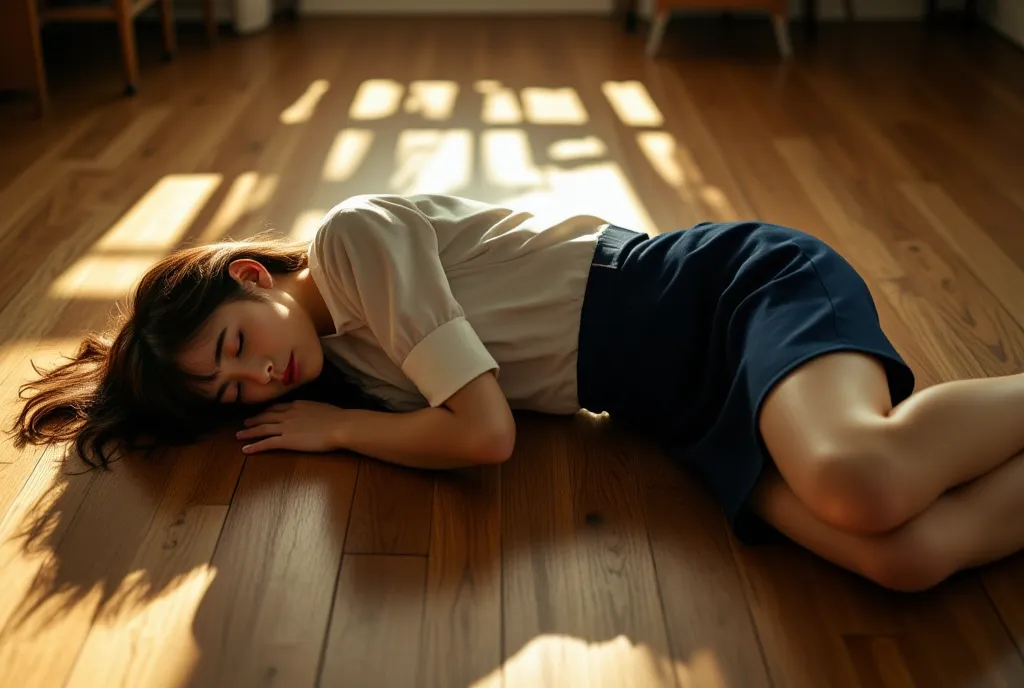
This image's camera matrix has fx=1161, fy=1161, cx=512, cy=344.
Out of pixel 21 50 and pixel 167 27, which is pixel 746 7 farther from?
pixel 21 50

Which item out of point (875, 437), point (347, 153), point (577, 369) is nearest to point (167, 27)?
point (347, 153)

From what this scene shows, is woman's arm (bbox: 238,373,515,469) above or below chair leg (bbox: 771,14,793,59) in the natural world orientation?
above

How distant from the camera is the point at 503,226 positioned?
177 centimetres

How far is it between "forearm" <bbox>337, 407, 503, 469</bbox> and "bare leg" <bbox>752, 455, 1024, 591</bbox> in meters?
0.41

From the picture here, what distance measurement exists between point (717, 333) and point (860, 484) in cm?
32

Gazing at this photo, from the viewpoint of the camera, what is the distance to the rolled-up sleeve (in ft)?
5.09

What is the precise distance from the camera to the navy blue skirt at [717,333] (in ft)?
4.94

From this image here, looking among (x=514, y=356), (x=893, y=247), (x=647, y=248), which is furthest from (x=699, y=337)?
(x=893, y=247)

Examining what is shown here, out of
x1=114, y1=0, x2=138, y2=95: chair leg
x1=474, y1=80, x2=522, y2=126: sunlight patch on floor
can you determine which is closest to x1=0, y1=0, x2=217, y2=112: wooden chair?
x1=114, y1=0, x2=138, y2=95: chair leg

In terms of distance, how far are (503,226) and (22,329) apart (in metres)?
0.92

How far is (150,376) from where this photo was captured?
1586 millimetres

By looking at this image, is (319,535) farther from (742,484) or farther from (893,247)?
(893,247)

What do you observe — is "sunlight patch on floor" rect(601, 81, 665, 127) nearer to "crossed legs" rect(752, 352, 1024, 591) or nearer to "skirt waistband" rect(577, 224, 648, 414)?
"skirt waistband" rect(577, 224, 648, 414)

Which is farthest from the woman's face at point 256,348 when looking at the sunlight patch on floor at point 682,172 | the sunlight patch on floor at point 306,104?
the sunlight patch on floor at point 306,104
